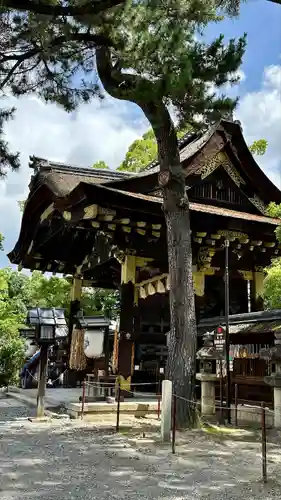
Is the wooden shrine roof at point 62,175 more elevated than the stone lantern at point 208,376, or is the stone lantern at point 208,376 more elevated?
the wooden shrine roof at point 62,175

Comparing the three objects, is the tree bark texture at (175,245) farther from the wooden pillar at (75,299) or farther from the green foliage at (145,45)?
the wooden pillar at (75,299)

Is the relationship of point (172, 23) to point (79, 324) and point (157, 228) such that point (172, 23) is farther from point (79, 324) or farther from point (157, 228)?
point (79, 324)

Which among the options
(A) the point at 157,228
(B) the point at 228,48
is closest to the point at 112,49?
(B) the point at 228,48

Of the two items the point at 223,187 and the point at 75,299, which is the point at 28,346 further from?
the point at 223,187

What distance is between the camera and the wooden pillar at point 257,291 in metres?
12.2

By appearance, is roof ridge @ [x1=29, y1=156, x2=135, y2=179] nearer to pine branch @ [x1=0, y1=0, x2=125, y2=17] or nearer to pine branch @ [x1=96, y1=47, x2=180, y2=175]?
pine branch @ [x1=96, y1=47, x2=180, y2=175]

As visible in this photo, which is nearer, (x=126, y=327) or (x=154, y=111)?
(x=154, y=111)

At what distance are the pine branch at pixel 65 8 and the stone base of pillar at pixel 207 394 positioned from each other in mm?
6614

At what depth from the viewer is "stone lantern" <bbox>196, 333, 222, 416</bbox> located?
8977 mm

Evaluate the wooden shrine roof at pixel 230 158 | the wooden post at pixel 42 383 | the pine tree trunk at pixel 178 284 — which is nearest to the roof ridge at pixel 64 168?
the wooden shrine roof at pixel 230 158

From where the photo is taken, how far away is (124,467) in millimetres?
5035

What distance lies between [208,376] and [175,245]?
286 cm

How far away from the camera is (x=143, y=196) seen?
1012cm

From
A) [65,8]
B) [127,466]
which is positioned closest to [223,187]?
[65,8]
